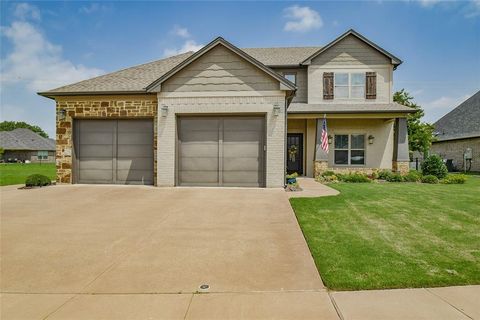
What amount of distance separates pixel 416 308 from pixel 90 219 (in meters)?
6.39

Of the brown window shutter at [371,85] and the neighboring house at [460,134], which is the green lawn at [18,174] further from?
the neighboring house at [460,134]

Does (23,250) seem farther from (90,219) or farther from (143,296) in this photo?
(143,296)

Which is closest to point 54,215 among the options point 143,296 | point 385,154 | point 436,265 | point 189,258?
point 189,258

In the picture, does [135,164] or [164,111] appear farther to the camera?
[135,164]

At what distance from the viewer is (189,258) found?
420 cm

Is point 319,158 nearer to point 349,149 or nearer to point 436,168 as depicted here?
point 349,149

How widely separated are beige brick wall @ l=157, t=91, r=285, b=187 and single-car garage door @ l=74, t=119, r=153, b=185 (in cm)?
91

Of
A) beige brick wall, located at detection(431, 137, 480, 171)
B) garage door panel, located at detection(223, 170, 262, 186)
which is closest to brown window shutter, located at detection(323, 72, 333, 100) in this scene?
garage door panel, located at detection(223, 170, 262, 186)

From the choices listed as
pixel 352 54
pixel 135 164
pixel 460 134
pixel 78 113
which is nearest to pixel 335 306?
pixel 135 164

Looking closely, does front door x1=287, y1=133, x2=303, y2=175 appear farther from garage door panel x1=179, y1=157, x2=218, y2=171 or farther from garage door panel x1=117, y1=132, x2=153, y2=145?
garage door panel x1=117, y1=132, x2=153, y2=145

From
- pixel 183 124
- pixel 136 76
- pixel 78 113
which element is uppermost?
pixel 136 76

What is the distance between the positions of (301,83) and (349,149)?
5.06 m

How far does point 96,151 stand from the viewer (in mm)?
11648

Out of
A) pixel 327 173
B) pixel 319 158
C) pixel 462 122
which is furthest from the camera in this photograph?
pixel 462 122
